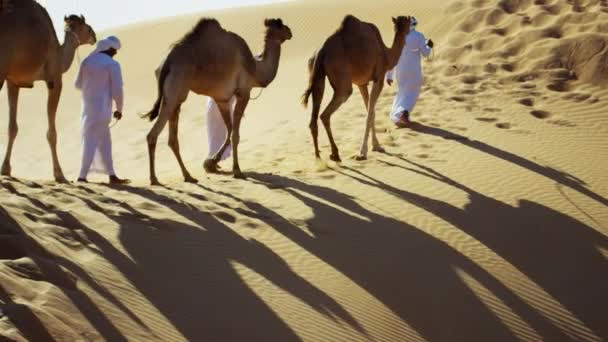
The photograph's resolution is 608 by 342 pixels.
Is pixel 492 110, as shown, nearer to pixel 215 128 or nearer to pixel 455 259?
pixel 215 128

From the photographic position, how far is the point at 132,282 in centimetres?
638

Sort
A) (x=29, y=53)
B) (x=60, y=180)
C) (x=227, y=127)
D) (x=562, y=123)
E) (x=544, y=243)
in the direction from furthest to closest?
(x=562, y=123) → (x=227, y=127) → (x=60, y=180) → (x=29, y=53) → (x=544, y=243)

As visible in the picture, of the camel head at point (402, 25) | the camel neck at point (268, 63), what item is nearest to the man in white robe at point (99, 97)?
the camel neck at point (268, 63)

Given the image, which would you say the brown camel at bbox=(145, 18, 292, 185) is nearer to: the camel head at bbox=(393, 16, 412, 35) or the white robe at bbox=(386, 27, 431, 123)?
the camel head at bbox=(393, 16, 412, 35)

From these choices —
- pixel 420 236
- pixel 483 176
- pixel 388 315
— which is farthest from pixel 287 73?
pixel 388 315

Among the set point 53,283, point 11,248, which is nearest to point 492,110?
point 11,248

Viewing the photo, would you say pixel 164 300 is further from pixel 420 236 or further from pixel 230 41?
pixel 230 41

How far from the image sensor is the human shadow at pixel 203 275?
6145 mm

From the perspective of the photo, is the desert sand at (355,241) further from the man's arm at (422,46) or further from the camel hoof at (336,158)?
the man's arm at (422,46)

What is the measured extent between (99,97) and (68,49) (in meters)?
0.61

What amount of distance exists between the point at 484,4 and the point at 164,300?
1578 centimetres

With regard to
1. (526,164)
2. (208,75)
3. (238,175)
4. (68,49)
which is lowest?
(238,175)

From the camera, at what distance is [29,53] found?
8.94 meters

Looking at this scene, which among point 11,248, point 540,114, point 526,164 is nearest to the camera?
point 11,248
